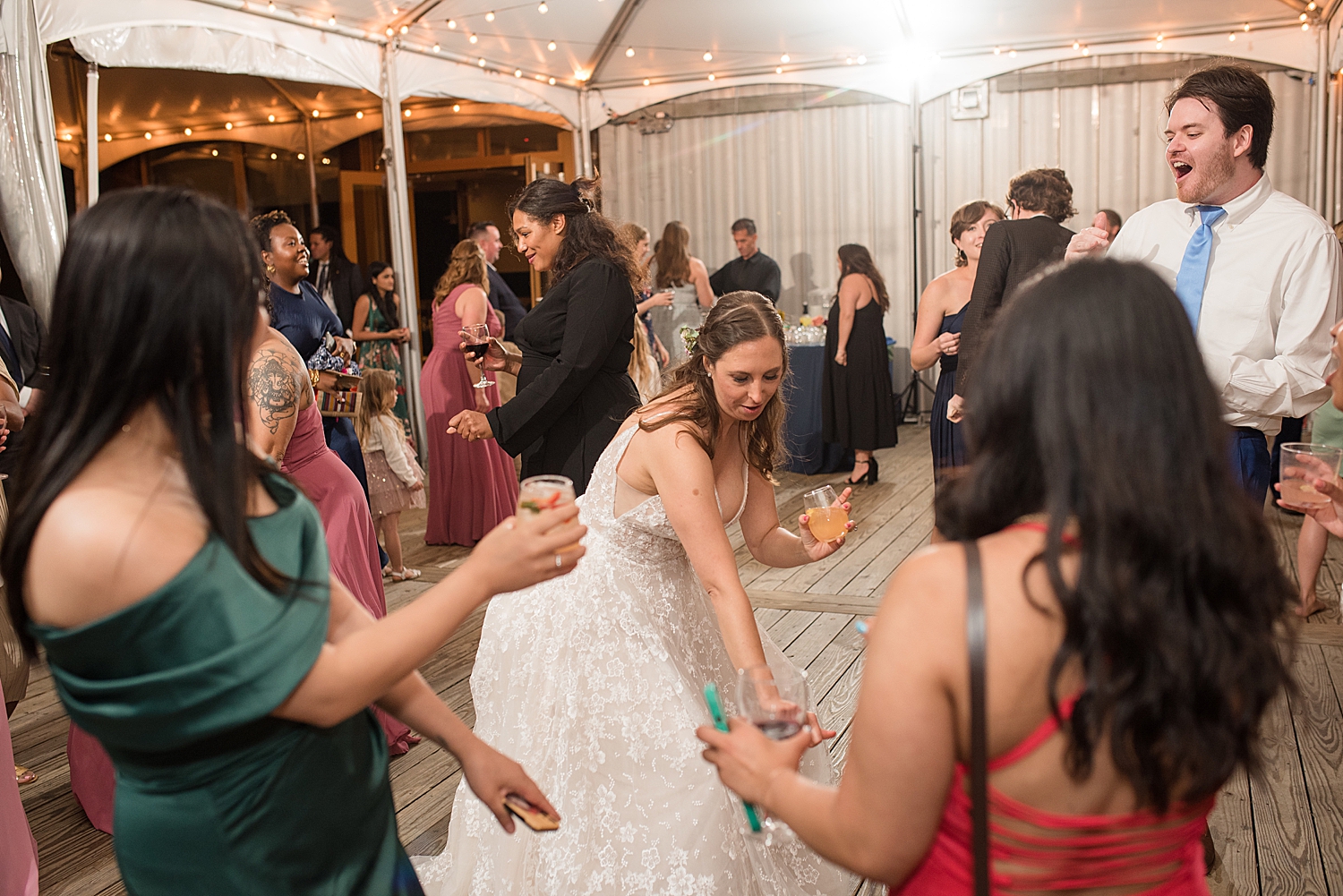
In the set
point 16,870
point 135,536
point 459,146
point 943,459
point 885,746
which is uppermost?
point 459,146

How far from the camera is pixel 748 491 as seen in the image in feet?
7.97

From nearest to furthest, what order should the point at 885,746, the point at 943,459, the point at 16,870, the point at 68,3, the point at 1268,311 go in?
1. the point at 885,746
2. the point at 16,870
3. the point at 1268,311
4. the point at 943,459
5. the point at 68,3

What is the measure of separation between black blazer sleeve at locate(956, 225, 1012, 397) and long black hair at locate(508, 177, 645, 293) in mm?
1109

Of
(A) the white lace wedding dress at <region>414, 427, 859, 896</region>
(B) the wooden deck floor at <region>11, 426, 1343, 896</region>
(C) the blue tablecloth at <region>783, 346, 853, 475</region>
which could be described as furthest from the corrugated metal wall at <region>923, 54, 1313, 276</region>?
(A) the white lace wedding dress at <region>414, 427, 859, 896</region>

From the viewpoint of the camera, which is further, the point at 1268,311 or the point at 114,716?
the point at 1268,311

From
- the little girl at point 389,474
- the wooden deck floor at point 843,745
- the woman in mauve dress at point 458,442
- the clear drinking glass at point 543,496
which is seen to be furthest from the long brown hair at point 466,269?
the clear drinking glass at point 543,496

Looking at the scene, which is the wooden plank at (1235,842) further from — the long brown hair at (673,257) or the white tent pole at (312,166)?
the white tent pole at (312,166)

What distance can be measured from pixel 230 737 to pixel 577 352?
7.53 ft

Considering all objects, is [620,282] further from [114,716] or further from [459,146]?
[459,146]

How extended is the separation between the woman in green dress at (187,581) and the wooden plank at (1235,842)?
1935 mm

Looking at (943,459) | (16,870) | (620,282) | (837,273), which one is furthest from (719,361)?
(837,273)

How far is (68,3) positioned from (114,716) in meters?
5.10

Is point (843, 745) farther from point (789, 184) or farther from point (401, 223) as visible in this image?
point (789, 184)

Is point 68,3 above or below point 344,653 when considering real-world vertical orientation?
above
